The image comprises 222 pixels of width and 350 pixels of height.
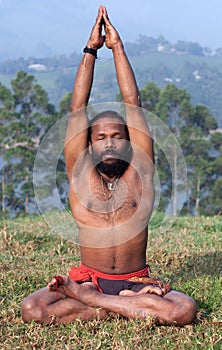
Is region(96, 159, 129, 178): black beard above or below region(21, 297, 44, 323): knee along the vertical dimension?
above

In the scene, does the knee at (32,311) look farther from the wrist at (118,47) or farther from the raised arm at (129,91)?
the wrist at (118,47)

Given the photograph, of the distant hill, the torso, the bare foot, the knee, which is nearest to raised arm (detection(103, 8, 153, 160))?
the torso

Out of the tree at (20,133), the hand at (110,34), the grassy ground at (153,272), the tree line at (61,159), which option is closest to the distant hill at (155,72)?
the tree line at (61,159)

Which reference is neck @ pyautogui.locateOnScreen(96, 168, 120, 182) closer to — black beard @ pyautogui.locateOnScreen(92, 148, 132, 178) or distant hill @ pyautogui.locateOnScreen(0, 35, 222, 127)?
black beard @ pyautogui.locateOnScreen(92, 148, 132, 178)

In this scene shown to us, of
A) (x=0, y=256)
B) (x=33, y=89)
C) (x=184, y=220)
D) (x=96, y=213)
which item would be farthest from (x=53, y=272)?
(x=33, y=89)

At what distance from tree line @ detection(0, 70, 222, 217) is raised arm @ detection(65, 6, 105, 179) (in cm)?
2245

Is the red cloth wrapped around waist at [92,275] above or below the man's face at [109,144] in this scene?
below

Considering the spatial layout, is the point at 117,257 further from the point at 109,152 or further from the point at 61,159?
the point at 61,159

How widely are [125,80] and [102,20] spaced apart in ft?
1.69

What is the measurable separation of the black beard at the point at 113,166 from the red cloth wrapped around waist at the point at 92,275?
773mm

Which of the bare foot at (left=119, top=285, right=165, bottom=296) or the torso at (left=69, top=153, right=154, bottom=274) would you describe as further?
the torso at (left=69, top=153, right=154, bottom=274)

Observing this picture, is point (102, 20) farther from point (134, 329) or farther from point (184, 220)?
point (184, 220)

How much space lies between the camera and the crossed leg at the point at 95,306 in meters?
4.16

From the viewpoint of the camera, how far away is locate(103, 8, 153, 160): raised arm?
15.3 ft
